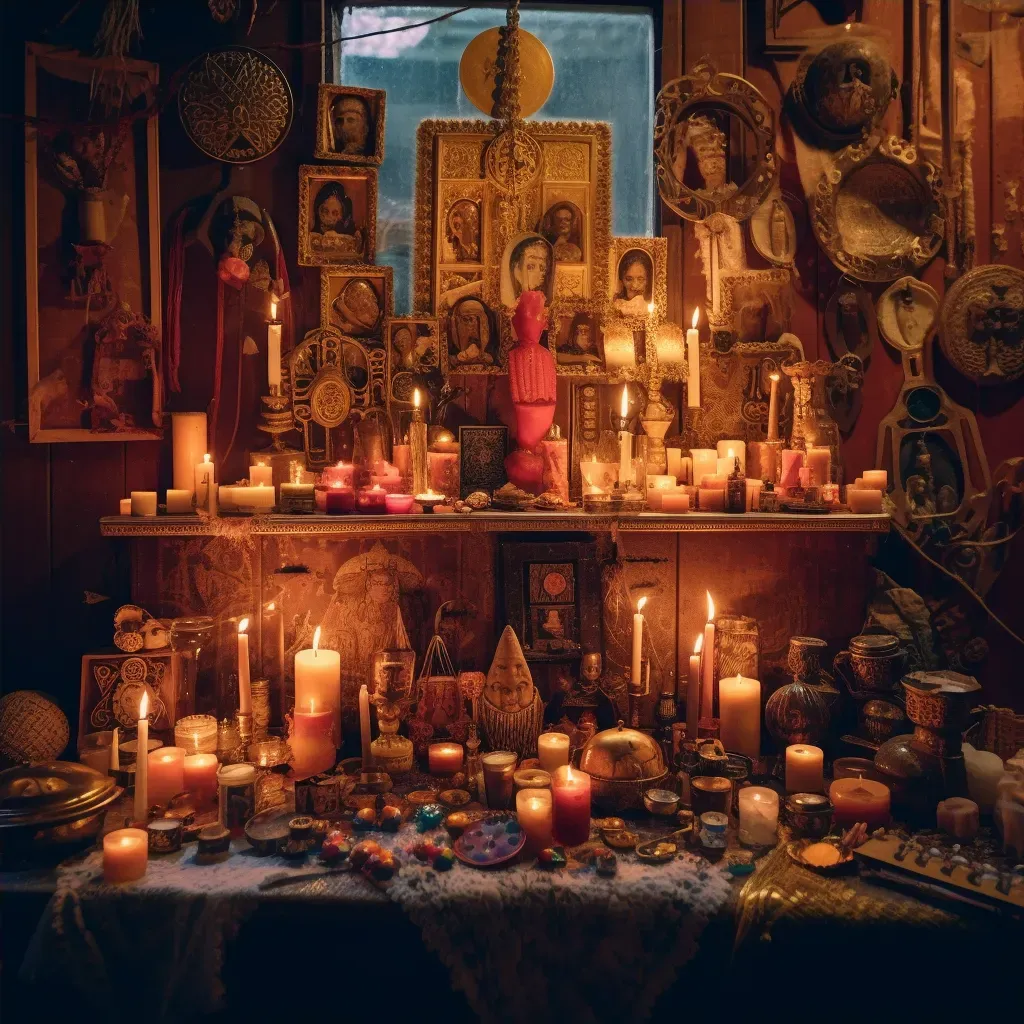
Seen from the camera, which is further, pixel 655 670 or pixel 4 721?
pixel 655 670

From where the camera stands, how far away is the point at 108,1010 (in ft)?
7.38

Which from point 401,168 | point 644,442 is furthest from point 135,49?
point 644,442

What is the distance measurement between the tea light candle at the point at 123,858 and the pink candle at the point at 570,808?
1079 millimetres

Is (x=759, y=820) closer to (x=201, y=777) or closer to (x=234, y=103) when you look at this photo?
(x=201, y=777)

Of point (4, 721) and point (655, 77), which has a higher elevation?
point (655, 77)

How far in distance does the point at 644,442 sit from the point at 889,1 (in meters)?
1.83

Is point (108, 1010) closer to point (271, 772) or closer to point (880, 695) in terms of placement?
point (271, 772)

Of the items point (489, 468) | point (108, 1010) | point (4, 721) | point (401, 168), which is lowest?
point (108, 1010)

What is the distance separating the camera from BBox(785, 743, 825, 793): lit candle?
2.81m

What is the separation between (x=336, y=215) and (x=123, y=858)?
6.97 ft

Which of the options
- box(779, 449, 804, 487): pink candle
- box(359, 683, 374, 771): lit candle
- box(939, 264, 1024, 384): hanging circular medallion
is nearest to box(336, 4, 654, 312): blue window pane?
box(779, 449, 804, 487): pink candle

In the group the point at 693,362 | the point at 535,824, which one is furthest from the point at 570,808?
the point at 693,362

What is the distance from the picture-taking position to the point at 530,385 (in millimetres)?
3164

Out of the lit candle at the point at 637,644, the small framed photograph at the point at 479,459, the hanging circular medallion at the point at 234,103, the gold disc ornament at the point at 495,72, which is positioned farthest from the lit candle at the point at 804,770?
the hanging circular medallion at the point at 234,103
